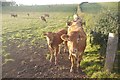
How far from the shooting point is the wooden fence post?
6.17 meters

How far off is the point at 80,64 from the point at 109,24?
4.55ft

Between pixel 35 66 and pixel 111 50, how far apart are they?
2323mm

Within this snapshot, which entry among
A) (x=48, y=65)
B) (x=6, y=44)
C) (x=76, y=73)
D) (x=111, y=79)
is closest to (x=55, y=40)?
(x=48, y=65)

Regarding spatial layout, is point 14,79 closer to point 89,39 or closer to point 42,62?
point 42,62

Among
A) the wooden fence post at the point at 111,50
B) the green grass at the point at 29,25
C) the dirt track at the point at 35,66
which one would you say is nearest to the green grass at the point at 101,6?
the wooden fence post at the point at 111,50

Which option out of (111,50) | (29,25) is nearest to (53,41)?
(111,50)

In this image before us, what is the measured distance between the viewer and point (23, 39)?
36.1 feet

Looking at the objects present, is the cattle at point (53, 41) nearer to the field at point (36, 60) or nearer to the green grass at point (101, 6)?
the field at point (36, 60)

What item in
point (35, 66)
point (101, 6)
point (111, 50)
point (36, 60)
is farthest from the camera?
point (101, 6)

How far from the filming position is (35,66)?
7363 millimetres

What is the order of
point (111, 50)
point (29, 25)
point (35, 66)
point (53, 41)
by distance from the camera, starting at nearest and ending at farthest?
point (111, 50)
point (53, 41)
point (35, 66)
point (29, 25)

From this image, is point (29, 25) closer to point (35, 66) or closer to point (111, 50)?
point (35, 66)

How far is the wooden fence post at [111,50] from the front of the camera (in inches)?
243

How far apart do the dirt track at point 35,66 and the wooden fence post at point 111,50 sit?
0.67 meters
